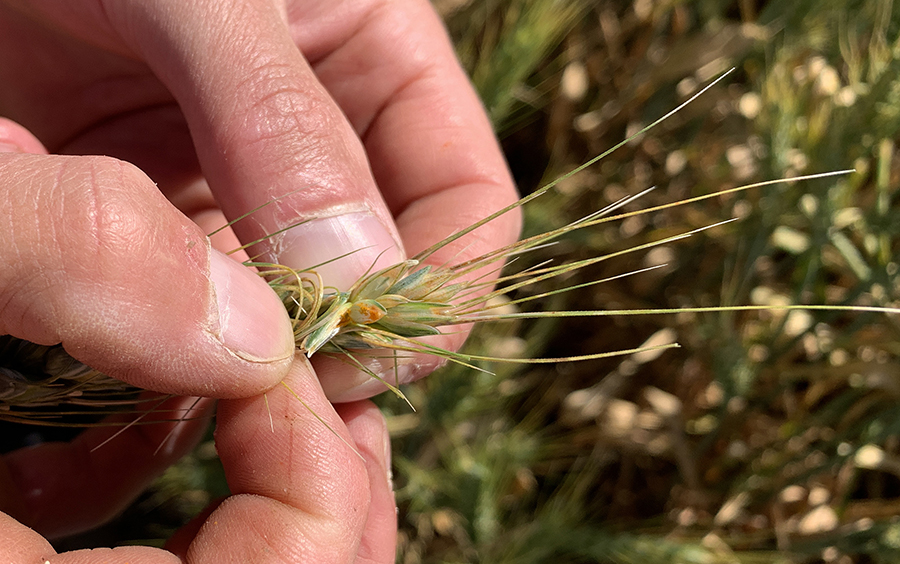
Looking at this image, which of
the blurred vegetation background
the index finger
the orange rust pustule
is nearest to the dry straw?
the orange rust pustule

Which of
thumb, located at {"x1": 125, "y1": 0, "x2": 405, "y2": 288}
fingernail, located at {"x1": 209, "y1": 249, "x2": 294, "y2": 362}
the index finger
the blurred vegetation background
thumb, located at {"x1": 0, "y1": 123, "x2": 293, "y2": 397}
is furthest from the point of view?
the blurred vegetation background

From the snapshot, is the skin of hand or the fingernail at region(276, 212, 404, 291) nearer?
the skin of hand

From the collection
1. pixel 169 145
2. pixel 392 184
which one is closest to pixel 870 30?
pixel 392 184

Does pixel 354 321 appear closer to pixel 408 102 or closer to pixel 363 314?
pixel 363 314

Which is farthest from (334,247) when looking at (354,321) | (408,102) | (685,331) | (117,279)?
(685,331)

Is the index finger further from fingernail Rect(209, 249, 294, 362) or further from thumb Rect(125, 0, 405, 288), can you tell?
fingernail Rect(209, 249, 294, 362)

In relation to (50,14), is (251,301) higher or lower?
lower

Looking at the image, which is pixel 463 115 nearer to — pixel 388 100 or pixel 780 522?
pixel 388 100
